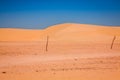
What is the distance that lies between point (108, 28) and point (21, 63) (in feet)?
123

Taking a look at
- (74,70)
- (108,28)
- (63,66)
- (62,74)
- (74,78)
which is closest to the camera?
(74,78)

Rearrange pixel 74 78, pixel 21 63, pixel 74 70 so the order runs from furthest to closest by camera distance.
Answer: pixel 21 63 → pixel 74 70 → pixel 74 78

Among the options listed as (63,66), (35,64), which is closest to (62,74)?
(63,66)

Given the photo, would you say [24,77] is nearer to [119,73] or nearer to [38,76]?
[38,76]

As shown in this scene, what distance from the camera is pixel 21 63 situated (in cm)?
1209

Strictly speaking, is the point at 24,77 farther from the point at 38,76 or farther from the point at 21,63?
the point at 21,63

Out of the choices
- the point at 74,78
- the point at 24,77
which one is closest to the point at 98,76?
the point at 74,78

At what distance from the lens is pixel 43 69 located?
10625mm

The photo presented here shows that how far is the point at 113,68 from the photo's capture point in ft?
36.3

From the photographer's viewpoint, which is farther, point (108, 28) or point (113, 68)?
point (108, 28)

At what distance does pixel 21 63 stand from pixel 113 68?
5.14m

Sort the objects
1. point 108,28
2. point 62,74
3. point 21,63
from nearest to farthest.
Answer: point 62,74
point 21,63
point 108,28

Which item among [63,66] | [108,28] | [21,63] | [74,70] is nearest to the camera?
[74,70]

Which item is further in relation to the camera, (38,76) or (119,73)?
(119,73)
